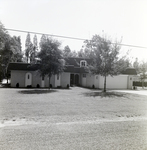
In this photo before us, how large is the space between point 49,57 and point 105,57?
7.19m

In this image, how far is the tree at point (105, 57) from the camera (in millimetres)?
20984

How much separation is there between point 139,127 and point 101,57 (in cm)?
1490

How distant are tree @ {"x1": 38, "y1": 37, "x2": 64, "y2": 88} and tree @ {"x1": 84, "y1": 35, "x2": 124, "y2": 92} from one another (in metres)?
4.55

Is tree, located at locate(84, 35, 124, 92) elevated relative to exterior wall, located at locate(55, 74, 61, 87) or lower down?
elevated

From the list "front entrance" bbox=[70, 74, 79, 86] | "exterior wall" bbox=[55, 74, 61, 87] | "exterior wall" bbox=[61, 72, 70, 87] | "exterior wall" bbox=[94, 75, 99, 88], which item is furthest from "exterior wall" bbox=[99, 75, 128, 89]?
"exterior wall" bbox=[55, 74, 61, 87]

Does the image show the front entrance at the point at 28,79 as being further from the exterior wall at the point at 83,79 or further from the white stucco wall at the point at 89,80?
the exterior wall at the point at 83,79

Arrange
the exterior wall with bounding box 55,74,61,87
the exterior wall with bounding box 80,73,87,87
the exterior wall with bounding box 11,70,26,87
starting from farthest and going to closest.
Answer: the exterior wall with bounding box 80,73,87,87, the exterior wall with bounding box 55,74,61,87, the exterior wall with bounding box 11,70,26,87

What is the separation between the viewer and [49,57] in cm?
2195

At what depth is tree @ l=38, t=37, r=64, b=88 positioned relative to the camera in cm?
2192

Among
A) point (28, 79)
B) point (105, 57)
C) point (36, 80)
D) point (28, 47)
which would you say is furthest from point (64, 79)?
point (28, 47)

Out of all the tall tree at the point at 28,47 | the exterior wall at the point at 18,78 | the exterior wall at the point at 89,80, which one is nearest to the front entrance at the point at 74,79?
the exterior wall at the point at 89,80

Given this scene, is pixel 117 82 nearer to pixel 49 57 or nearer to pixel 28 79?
pixel 49 57

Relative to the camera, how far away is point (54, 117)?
8.54 m

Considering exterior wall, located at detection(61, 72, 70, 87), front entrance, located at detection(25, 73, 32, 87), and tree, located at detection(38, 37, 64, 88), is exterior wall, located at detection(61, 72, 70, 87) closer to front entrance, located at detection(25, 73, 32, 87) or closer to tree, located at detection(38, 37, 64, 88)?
front entrance, located at detection(25, 73, 32, 87)
